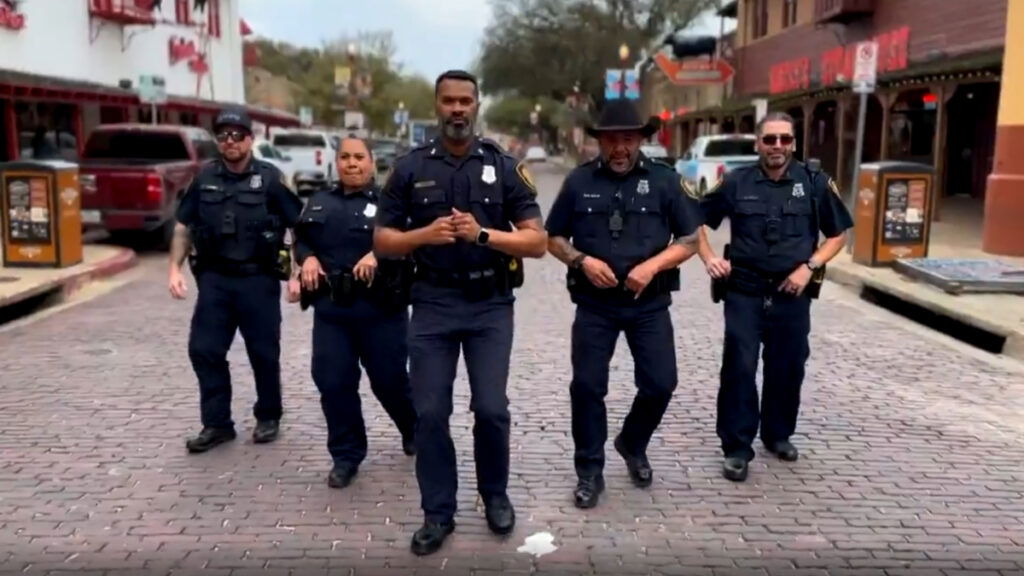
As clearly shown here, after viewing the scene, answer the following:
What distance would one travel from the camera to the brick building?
1869 cm

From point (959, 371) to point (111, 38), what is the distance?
76.0 feet

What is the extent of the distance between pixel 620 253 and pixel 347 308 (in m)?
1.35

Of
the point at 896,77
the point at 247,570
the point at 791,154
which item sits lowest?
the point at 247,570

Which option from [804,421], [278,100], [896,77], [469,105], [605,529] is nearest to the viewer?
[469,105]

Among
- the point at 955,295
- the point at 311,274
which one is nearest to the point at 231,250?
the point at 311,274

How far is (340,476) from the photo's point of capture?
5176mm

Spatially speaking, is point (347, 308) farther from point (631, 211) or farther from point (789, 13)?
point (789, 13)

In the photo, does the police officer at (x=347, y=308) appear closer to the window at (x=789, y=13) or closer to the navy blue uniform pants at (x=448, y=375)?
the navy blue uniform pants at (x=448, y=375)

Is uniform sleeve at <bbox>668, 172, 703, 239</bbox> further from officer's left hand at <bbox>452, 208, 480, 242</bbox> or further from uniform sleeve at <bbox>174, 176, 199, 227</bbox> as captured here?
uniform sleeve at <bbox>174, 176, 199, 227</bbox>

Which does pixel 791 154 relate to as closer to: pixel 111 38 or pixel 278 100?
pixel 111 38

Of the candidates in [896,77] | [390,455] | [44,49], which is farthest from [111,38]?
[390,455]

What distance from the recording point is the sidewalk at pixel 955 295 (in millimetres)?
9000

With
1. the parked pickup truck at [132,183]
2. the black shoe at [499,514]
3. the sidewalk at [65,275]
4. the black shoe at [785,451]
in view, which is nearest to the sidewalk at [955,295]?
the black shoe at [785,451]

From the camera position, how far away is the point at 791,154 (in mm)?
5332
